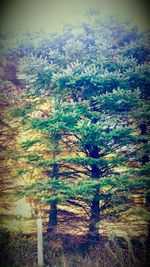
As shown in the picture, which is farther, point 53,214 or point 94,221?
point 53,214

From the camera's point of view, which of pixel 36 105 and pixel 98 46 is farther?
pixel 36 105

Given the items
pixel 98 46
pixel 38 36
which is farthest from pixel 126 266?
pixel 38 36

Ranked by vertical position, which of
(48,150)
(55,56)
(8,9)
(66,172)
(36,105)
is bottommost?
(66,172)

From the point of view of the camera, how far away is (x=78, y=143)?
16.3 ft

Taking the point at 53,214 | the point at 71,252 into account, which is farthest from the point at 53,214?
the point at 71,252

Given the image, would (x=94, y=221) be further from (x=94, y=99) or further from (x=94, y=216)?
(x=94, y=99)

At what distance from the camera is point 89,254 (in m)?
4.58

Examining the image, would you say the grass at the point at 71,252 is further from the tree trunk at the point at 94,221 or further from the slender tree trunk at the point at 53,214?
the slender tree trunk at the point at 53,214

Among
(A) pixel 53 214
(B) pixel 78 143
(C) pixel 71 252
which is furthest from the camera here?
(A) pixel 53 214

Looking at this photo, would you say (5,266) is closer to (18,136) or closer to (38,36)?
(18,136)

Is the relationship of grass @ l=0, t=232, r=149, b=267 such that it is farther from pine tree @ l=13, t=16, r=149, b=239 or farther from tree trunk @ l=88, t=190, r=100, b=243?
pine tree @ l=13, t=16, r=149, b=239

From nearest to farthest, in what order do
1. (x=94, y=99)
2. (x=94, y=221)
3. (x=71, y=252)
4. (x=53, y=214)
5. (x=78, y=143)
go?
1. (x=94, y=99)
2. (x=71, y=252)
3. (x=94, y=221)
4. (x=78, y=143)
5. (x=53, y=214)

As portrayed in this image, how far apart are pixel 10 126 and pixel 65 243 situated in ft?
8.33

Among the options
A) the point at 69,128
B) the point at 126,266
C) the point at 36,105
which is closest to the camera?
the point at 126,266
